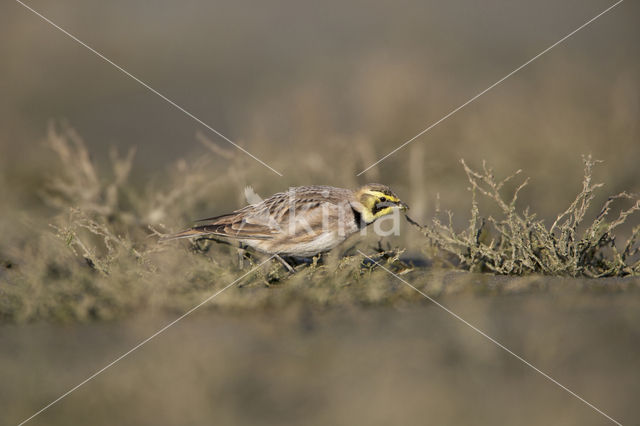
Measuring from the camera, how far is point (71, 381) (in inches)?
143

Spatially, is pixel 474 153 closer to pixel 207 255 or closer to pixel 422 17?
pixel 207 255

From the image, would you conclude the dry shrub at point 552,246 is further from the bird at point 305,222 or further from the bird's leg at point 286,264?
the bird's leg at point 286,264

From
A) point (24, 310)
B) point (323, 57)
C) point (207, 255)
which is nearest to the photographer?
point (24, 310)

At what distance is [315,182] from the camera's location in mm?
7273

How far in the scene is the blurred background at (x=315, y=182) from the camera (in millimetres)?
3379

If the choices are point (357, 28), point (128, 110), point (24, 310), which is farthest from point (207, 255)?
point (357, 28)

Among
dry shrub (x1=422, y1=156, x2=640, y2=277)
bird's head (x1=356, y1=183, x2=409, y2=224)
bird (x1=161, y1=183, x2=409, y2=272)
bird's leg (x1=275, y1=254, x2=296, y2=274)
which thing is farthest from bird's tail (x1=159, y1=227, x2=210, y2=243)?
dry shrub (x1=422, y1=156, x2=640, y2=277)

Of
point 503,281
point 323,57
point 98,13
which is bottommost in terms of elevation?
point 503,281

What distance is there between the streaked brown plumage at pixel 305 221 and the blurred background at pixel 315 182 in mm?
406

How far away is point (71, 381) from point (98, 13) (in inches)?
649

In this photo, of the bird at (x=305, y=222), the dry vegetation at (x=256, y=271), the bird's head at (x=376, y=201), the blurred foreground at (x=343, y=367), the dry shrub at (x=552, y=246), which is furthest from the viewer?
the bird's head at (x=376, y=201)

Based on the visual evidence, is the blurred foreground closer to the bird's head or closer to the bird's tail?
the bird's tail

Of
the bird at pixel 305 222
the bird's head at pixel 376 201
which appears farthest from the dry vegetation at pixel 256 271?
the bird's head at pixel 376 201

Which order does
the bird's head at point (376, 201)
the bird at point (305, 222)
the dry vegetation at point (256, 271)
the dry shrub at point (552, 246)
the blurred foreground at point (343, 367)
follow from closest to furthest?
the blurred foreground at point (343, 367) → the dry vegetation at point (256, 271) → the dry shrub at point (552, 246) → the bird at point (305, 222) → the bird's head at point (376, 201)
